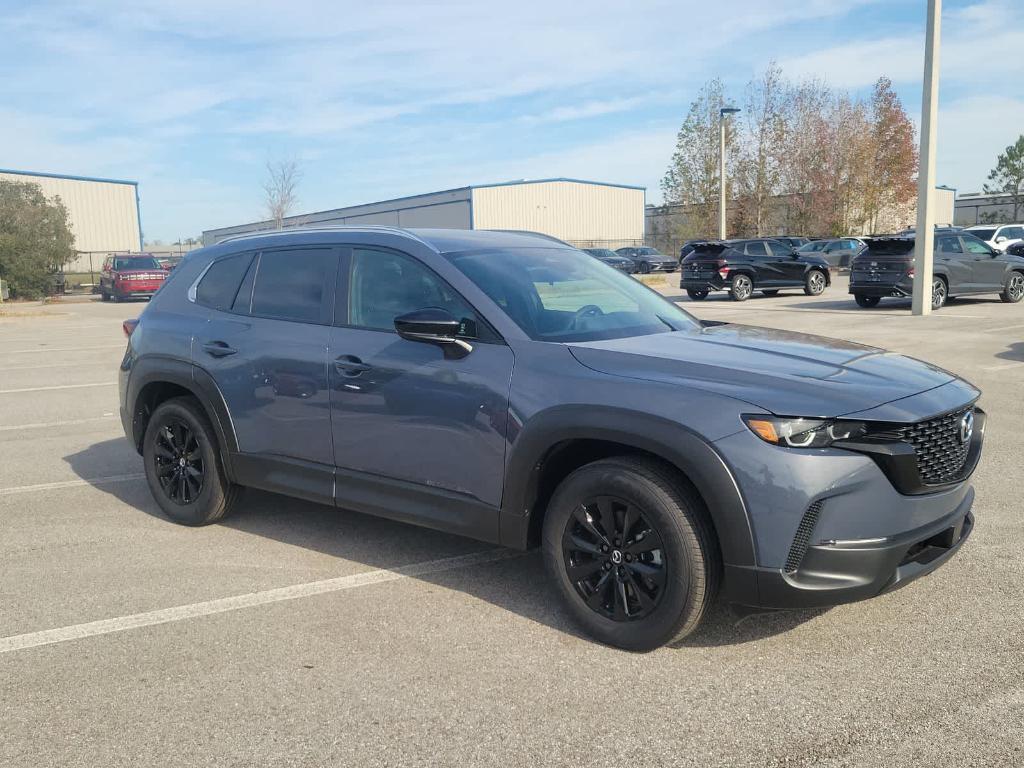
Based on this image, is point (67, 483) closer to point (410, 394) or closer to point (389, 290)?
point (389, 290)

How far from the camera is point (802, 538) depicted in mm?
3348

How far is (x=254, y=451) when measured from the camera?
16.9 ft

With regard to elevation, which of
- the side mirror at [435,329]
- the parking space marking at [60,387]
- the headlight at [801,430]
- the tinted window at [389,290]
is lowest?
the parking space marking at [60,387]

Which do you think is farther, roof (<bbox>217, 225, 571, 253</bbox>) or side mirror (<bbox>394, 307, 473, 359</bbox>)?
roof (<bbox>217, 225, 571, 253</bbox>)

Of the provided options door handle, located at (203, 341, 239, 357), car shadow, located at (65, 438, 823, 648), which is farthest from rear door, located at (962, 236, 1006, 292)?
door handle, located at (203, 341, 239, 357)

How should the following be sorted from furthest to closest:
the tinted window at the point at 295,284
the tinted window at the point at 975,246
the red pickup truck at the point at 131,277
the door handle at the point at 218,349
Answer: the red pickup truck at the point at 131,277 < the tinted window at the point at 975,246 < the door handle at the point at 218,349 < the tinted window at the point at 295,284

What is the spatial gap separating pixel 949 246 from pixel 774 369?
62.2ft

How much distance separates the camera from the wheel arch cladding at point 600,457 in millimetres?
3408

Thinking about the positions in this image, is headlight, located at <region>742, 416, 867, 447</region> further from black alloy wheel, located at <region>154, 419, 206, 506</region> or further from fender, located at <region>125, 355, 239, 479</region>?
black alloy wheel, located at <region>154, 419, 206, 506</region>

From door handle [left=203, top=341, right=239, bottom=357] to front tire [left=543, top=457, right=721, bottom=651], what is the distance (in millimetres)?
2311

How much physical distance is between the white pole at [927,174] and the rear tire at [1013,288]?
3.20m

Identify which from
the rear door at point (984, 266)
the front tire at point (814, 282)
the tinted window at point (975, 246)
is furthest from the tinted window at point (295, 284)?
the front tire at point (814, 282)

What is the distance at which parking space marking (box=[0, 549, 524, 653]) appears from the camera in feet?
13.2

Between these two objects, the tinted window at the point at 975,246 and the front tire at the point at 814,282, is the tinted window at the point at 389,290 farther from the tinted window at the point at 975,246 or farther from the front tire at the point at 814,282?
the front tire at the point at 814,282
